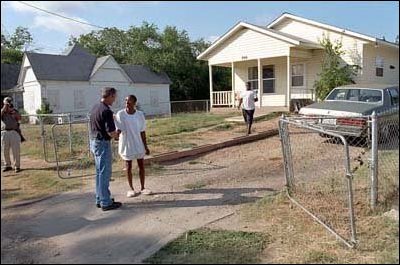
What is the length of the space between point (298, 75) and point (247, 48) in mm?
3060

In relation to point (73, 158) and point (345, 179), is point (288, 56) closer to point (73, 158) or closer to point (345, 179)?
point (73, 158)

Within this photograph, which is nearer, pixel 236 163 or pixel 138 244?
pixel 138 244

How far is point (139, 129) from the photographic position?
6684mm

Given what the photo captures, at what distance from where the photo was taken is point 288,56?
2036 centimetres

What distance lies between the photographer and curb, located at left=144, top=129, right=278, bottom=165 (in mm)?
9617

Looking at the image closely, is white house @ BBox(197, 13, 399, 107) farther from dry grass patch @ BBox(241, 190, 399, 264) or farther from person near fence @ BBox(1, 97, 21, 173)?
dry grass patch @ BBox(241, 190, 399, 264)

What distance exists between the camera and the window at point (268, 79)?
23.2 m

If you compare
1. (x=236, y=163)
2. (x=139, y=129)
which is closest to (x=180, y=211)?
(x=139, y=129)

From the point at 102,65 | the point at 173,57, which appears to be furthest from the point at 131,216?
the point at 173,57

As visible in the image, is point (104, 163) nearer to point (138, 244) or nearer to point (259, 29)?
point (138, 244)

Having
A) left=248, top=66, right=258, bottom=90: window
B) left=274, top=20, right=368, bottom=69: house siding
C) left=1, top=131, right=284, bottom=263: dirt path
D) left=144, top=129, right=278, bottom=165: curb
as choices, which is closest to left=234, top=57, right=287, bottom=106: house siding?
left=248, top=66, right=258, bottom=90: window

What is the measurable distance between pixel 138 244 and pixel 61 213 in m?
1.90

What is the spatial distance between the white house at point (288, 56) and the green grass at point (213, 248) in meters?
16.2

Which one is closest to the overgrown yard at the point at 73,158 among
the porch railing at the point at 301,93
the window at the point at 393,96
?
the window at the point at 393,96
